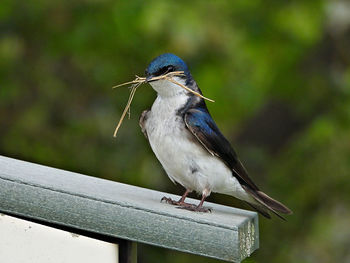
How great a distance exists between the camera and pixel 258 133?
6934mm

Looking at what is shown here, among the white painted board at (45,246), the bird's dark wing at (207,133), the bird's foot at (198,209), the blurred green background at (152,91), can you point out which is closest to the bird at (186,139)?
the bird's dark wing at (207,133)

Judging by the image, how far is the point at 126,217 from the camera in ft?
7.36

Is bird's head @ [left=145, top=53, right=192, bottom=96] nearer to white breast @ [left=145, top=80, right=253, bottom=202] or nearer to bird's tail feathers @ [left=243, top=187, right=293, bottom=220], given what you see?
white breast @ [left=145, top=80, right=253, bottom=202]

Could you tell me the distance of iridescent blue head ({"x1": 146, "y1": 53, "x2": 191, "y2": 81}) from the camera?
8.87 ft

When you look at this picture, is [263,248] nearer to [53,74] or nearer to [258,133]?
[53,74]

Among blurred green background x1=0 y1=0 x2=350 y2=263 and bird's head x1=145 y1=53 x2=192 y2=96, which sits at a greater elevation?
bird's head x1=145 y1=53 x2=192 y2=96

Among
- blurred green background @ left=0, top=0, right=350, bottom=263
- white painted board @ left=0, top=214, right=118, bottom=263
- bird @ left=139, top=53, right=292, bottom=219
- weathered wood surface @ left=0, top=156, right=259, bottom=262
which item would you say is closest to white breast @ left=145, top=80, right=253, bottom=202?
bird @ left=139, top=53, right=292, bottom=219

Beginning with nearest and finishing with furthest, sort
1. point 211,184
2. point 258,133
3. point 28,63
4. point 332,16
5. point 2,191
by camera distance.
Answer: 1. point 2,191
2. point 211,184
3. point 332,16
4. point 28,63
5. point 258,133

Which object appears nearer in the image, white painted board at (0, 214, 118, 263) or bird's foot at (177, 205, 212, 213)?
white painted board at (0, 214, 118, 263)

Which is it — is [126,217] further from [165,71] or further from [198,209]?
[165,71]

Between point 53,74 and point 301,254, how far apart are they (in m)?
1.88

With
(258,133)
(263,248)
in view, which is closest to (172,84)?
(263,248)

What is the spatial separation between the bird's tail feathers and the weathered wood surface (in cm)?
43

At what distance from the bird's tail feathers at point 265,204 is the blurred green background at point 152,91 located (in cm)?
155
